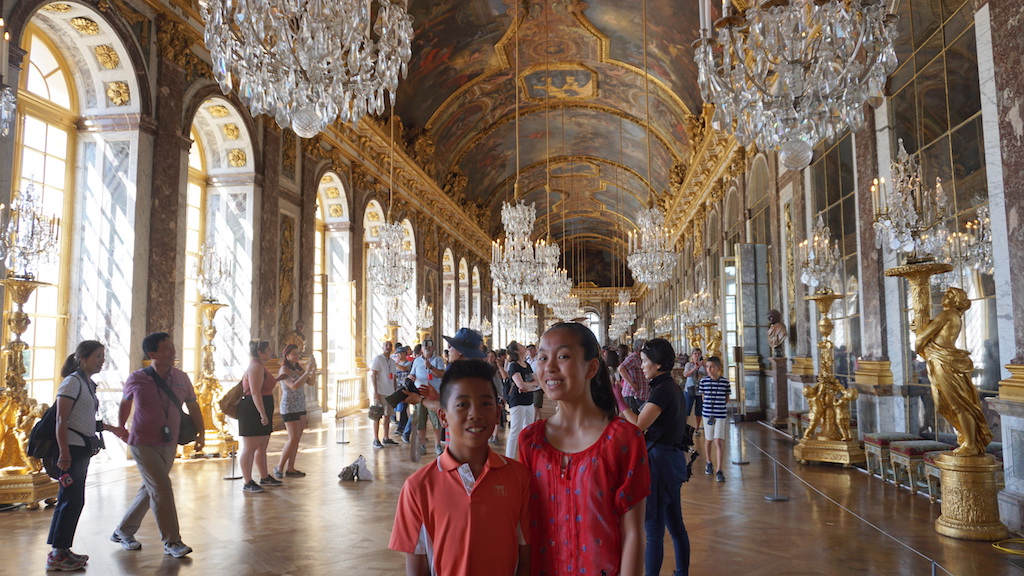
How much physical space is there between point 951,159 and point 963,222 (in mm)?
674

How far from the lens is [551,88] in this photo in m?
20.5

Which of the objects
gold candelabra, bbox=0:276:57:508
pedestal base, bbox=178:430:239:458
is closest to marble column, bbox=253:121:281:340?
pedestal base, bbox=178:430:239:458

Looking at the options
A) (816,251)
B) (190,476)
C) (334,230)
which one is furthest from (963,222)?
(334,230)

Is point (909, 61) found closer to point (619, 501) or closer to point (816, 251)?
point (816, 251)

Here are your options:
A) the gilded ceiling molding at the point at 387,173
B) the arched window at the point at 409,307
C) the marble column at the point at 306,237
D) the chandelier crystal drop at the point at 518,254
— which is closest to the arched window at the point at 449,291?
the gilded ceiling molding at the point at 387,173

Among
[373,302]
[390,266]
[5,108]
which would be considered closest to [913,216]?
[5,108]

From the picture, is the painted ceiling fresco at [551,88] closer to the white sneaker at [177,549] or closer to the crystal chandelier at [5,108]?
the crystal chandelier at [5,108]

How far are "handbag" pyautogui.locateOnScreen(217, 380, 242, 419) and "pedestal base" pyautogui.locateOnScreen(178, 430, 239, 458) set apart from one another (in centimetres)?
211

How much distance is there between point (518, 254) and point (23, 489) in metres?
7.21

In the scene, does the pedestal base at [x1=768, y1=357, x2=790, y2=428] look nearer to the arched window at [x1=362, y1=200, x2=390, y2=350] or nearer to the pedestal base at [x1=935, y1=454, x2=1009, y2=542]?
the pedestal base at [x1=935, y1=454, x2=1009, y2=542]

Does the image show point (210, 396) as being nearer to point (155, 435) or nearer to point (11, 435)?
point (11, 435)

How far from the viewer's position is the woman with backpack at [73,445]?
13.9 ft

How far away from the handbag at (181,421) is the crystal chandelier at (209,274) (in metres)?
4.37

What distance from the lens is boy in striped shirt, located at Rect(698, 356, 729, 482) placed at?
7.24 metres
